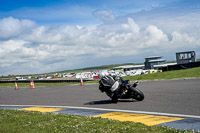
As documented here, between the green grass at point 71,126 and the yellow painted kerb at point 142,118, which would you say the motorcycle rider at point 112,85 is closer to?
the yellow painted kerb at point 142,118

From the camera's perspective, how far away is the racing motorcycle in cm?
1087

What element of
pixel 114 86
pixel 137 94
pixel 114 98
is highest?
pixel 114 86

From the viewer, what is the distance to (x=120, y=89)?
11.0m

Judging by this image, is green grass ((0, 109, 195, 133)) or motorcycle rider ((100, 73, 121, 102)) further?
motorcycle rider ((100, 73, 121, 102))

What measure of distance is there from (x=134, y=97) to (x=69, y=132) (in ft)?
17.3

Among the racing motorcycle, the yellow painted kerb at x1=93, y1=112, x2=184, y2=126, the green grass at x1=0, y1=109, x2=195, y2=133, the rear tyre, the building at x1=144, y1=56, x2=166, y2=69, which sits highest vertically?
the building at x1=144, y1=56, x2=166, y2=69

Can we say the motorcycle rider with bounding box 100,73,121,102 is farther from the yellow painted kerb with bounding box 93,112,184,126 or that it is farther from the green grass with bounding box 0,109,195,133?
the green grass with bounding box 0,109,195,133

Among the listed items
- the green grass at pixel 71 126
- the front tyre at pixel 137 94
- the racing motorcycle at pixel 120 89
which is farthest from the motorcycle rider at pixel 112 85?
the green grass at pixel 71 126

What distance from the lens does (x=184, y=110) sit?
810 centimetres

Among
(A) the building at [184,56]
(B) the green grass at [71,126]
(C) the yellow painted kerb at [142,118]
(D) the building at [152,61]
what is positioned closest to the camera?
(B) the green grass at [71,126]

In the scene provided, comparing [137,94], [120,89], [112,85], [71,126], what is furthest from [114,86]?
[71,126]

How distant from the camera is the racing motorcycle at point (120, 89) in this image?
35.7 feet

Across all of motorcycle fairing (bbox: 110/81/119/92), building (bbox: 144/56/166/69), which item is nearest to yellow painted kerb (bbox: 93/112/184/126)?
motorcycle fairing (bbox: 110/81/119/92)

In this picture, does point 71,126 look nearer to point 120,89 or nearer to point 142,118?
point 142,118
